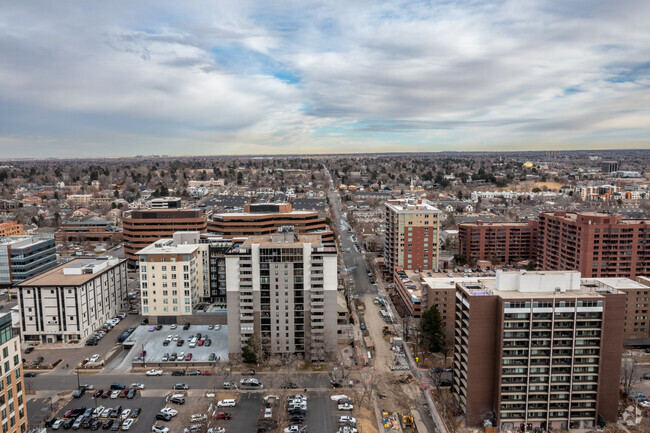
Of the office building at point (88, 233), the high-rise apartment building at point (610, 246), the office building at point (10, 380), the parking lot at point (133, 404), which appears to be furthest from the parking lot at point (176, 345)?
the office building at point (88, 233)

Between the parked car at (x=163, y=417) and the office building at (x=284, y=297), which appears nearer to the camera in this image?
the parked car at (x=163, y=417)

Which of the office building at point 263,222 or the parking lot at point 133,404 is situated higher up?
the office building at point 263,222

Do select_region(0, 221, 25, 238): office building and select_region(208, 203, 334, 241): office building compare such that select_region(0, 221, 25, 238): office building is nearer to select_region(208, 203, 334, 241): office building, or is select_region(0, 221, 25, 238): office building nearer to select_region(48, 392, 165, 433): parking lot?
select_region(208, 203, 334, 241): office building

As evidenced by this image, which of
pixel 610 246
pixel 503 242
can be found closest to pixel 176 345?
pixel 610 246

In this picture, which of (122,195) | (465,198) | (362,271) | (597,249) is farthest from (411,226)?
(122,195)

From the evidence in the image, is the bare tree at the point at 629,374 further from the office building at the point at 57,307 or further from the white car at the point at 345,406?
the office building at the point at 57,307

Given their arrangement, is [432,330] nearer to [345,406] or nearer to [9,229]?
[345,406]
